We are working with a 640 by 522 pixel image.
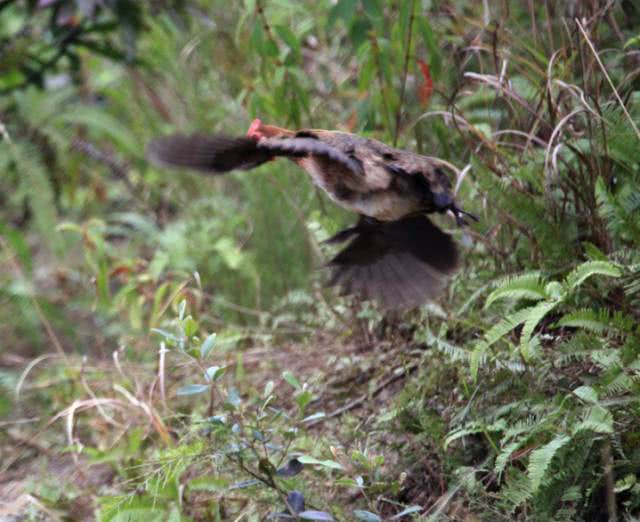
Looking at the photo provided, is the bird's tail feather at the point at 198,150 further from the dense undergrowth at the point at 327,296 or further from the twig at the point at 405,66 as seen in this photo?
the twig at the point at 405,66

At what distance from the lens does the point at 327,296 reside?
3.15m

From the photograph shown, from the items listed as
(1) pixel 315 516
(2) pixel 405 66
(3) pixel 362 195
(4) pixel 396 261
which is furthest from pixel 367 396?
(2) pixel 405 66

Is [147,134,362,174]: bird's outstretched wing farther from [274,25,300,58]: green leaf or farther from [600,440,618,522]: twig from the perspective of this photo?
[600,440,618,522]: twig

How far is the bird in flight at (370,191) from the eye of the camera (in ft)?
6.95

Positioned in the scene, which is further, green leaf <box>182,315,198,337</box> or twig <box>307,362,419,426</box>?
twig <box>307,362,419,426</box>

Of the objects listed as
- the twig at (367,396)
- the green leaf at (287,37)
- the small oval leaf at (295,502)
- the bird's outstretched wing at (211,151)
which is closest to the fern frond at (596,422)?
the small oval leaf at (295,502)

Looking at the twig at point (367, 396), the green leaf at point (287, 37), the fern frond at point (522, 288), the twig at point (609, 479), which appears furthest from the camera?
the green leaf at point (287, 37)

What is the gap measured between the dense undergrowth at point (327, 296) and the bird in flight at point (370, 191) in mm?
159

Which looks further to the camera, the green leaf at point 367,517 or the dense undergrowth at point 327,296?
the dense undergrowth at point 327,296

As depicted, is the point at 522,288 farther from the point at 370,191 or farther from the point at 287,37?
the point at 287,37

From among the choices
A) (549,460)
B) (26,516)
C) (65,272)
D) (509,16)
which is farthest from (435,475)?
(65,272)

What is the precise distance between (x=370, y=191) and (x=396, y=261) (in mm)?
343

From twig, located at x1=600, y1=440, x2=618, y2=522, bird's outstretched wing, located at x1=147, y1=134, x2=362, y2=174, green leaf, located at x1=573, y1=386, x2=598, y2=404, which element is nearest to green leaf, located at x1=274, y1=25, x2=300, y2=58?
bird's outstretched wing, located at x1=147, y1=134, x2=362, y2=174

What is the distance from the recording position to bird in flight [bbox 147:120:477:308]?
6.95 feet
